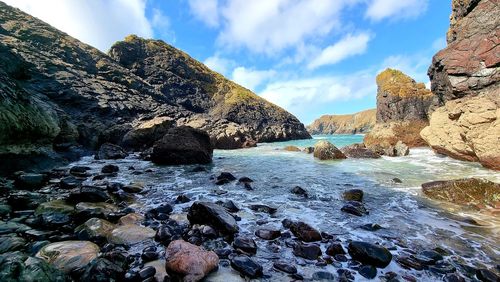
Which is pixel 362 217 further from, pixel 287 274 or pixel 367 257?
pixel 287 274

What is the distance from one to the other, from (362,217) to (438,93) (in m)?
25.4

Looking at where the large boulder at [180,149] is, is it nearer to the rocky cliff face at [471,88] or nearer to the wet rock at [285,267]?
the wet rock at [285,267]

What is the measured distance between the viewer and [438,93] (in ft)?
88.6

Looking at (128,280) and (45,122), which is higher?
(45,122)

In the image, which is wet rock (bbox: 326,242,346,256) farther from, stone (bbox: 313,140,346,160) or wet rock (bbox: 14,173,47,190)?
stone (bbox: 313,140,346,160)

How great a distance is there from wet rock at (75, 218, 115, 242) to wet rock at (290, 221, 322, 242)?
4615mm

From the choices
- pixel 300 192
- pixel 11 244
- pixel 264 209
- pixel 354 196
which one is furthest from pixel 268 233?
pixel 11 244

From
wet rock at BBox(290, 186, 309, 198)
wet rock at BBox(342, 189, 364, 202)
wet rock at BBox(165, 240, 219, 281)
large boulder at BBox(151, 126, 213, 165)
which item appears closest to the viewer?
wet rock at BBox(165, 240, 219, 281)

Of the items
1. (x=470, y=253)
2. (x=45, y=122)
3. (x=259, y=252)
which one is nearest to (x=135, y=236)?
(x=259, y=252)

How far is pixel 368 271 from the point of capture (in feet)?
16.9

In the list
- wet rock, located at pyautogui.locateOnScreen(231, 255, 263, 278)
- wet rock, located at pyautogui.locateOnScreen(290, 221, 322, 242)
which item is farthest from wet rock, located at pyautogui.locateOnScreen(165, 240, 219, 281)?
wet rock, located at pyautogui.locateOnScreen(290, 221, 322, 242)

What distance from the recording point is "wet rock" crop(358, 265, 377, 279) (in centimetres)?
502

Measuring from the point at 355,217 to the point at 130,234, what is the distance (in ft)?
21.1

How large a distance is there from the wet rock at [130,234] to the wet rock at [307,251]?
136 inches
